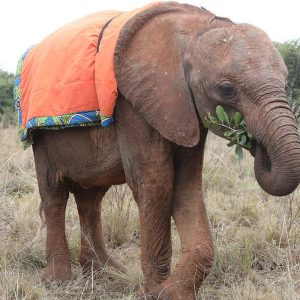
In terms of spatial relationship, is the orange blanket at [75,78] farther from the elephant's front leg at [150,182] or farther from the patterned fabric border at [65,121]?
the elephant's front leg at [150,182]

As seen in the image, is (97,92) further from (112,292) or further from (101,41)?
(112,292)

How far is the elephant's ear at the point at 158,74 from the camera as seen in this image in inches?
139

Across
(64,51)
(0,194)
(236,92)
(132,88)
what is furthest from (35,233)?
(236,92)

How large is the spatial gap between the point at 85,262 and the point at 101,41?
1773 mm

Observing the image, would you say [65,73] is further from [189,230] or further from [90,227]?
[90,227]

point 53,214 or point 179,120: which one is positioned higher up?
point 179,120

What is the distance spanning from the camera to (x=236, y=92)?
130 inches

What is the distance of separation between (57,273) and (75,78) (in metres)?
1.42

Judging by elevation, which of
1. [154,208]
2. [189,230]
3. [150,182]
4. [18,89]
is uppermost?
[18,89]

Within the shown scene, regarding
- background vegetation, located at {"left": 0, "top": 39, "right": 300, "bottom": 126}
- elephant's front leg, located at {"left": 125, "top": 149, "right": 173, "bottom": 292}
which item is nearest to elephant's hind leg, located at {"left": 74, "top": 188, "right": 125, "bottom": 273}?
elephant's front leg, located at {"left": 125, "top": 149, "right": 173, "bottom": 292}

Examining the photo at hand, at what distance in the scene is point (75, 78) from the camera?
395 cm

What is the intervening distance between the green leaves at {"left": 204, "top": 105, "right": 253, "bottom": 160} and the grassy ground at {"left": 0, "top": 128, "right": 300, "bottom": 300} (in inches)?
32.3

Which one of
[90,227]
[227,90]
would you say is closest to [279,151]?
[227,90]

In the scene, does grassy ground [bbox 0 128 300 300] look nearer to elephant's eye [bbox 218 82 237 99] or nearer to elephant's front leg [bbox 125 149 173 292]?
elephant's front leg [bbox 125 149 173 292]
